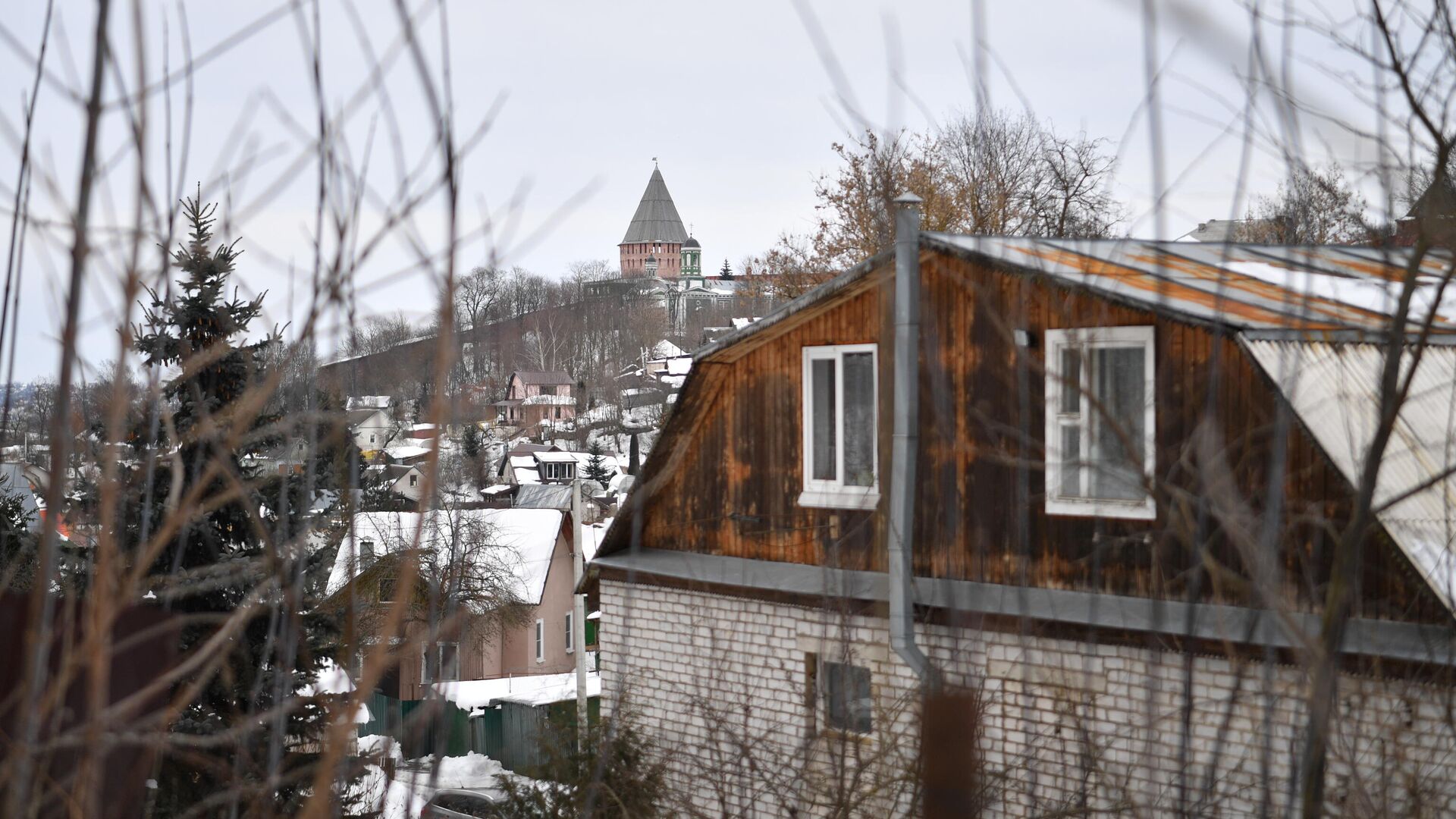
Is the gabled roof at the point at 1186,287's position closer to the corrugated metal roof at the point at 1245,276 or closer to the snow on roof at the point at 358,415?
the corrugated metal roof at the point at 1245,276

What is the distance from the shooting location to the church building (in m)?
117

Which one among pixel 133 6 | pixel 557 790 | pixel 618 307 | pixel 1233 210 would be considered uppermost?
pixel 618 307

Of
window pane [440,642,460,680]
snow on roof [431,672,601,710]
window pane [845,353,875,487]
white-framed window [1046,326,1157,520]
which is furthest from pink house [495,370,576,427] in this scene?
snow on roof [431,672,601,710]

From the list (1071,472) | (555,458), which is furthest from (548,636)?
(555,458)

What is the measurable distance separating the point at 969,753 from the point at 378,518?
25.5 m

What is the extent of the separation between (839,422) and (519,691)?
49.0 ft

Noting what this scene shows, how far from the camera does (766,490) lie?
344 inches

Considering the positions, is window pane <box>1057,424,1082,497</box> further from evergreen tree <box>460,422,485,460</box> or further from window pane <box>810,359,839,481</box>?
evergreen tree <box>460,422,485,460</box>

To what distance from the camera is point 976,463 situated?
7520 millimetres

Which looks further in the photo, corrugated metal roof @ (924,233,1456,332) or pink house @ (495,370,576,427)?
pink house @ (495,370,576,427)

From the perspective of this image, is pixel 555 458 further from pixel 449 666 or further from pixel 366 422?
pixel 449 666

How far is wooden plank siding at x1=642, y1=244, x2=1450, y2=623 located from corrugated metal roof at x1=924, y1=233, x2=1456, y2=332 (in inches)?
7.8

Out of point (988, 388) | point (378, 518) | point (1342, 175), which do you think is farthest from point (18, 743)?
point (378, 518)

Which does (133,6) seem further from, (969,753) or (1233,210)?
(1233,210)
